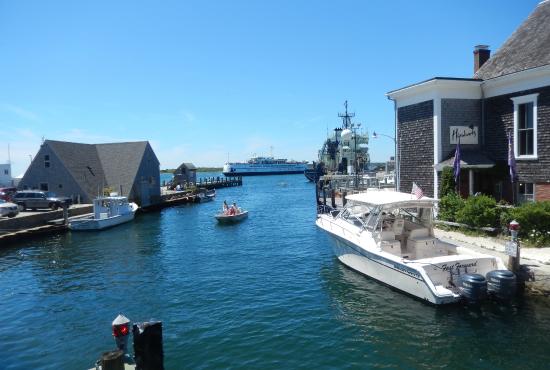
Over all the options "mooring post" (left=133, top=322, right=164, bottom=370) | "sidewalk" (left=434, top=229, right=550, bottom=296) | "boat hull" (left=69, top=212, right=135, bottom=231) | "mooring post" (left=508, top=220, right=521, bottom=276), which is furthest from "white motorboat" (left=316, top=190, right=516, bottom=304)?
"boat hull" (left=69, top=212, right=135, bottom=231)

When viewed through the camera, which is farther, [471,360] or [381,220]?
[381,220]

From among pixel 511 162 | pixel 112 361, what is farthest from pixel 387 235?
pixel 112 361

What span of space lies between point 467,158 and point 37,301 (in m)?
20.0

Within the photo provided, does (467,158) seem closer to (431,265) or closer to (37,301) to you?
(431,265)

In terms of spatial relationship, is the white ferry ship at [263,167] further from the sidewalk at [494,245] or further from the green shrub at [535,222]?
the green shrub at [535,222]

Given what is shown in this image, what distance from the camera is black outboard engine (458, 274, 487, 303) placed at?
1095 cm

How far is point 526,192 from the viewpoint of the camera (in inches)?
746

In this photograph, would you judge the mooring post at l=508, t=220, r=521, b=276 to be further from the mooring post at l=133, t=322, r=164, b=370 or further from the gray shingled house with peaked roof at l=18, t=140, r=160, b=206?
the gray shingled house with peaked roof at l=18, t=140, r=160, b=206

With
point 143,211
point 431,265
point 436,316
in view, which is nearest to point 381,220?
point 431,265

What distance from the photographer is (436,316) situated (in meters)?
11.4

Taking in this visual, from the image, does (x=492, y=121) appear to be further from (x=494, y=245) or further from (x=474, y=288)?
(x=474, y=288)

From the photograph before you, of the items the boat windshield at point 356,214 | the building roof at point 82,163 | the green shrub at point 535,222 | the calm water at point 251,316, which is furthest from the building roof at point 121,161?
the green shrub at point 535,222

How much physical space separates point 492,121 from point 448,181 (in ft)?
12.7

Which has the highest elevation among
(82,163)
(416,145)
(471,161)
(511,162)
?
(82,163)
